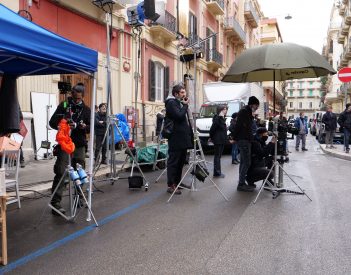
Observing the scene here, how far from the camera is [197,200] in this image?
693cm

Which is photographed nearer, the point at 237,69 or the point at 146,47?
the point at 237,69

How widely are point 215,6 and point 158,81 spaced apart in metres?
10.7

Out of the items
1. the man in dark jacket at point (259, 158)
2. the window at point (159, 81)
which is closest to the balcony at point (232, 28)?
the window at point (159, 81)

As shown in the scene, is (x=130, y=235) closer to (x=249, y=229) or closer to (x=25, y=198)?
(x=249, y=229)

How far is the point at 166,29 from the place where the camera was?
19750mm

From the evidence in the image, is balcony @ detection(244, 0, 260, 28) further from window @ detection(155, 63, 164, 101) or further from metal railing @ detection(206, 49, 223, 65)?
window @ detection(155, 63, 164, 101)

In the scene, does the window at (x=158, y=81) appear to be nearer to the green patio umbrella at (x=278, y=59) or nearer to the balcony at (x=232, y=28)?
the green patio umbrella at (x=278, y=59)

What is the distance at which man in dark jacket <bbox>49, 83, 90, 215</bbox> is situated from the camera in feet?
18.9

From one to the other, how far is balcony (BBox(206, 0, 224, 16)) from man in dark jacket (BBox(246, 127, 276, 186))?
72.6 ft

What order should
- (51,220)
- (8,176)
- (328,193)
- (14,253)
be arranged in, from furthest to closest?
1. (328,193)
2. (8,176)
3. (51,220)
4. (14,253)

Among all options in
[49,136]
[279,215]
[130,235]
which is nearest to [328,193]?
[279,215]

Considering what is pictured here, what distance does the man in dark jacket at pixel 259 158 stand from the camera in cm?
776

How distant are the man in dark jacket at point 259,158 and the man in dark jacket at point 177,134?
1.34 metres

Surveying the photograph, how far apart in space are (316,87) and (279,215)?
121 m
